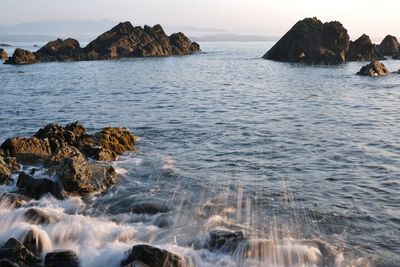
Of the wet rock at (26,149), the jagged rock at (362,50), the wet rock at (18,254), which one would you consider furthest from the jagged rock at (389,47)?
the wet rock at (18,254)

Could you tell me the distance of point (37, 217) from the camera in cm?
1650

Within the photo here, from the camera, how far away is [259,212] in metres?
17.8

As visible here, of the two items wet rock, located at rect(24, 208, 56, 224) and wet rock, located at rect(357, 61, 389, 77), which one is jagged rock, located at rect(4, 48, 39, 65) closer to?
wet rock, located at rect(357, 61, 389, 77)

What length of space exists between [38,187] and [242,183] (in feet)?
29.4

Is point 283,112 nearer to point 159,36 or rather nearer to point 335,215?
point 335,215

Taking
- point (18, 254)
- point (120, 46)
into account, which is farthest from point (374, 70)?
point (120, 46)

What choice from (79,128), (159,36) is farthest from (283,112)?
(159,36)

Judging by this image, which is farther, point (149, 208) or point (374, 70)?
point (374, 70)

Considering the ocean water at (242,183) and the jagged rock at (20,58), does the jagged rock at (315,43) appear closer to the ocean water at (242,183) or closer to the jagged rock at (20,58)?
the jagged rock at (20,58)

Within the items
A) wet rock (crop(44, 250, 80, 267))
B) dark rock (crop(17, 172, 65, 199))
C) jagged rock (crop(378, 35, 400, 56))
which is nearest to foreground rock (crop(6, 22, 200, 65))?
jagged rock (crop(378, 35, 400, 56))

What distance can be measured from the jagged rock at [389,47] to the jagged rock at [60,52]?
89138mm

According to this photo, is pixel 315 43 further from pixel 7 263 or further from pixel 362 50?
pixel 7 263

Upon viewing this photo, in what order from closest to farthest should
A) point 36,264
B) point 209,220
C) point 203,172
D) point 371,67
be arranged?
point 36,264, point 209,220, point 203,172, point 371,67

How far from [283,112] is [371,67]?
39.6 m
